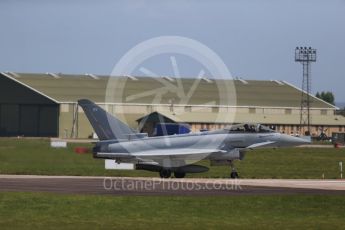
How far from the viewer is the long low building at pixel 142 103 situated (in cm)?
11919

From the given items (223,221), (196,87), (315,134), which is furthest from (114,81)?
(223,221)

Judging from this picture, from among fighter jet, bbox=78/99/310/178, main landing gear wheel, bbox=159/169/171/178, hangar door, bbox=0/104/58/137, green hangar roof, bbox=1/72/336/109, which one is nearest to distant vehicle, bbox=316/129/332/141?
green hangar roof, bbox=1/72/336/109

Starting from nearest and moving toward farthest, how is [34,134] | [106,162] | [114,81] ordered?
[106,162] < [34,134] < [114,81]

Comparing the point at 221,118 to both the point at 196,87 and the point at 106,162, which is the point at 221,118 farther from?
the point at 106,162

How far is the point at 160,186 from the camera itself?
35938 mm

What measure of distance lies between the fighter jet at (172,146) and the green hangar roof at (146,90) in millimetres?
72643

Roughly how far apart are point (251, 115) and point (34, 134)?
30343mm

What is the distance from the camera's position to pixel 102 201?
28.1m

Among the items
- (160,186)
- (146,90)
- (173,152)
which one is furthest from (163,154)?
(146,90)

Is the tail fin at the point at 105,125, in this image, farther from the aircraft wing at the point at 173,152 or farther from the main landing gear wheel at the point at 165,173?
the main landing gear wheel at the point at 165,173

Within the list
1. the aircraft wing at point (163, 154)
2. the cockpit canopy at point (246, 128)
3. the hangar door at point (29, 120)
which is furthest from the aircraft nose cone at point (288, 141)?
the hangar door at point (29, 120)

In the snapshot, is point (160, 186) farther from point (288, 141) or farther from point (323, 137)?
point (323, 137)

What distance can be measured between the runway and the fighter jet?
2.89 meters

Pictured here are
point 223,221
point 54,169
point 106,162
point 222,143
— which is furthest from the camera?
point 106,162
